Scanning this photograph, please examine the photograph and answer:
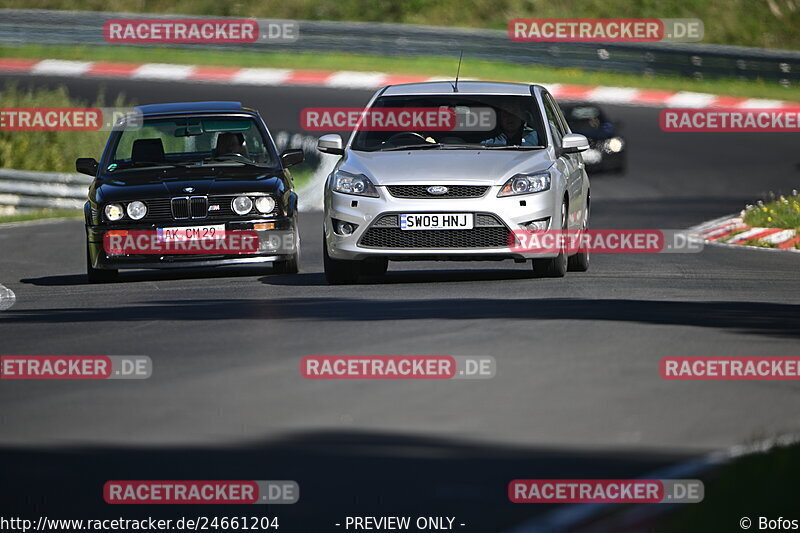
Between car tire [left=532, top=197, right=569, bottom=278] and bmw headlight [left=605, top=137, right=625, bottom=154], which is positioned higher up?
car tire [left=532, top=197, right=569, bottom=278]

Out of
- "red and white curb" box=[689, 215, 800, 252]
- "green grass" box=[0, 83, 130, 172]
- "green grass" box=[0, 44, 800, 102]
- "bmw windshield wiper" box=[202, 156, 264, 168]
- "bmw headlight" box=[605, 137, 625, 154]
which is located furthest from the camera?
"green grass" box=[0, 44, 800, 102]

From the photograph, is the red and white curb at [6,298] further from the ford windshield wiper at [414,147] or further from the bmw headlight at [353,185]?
the ford windshield wiper at [414,147]

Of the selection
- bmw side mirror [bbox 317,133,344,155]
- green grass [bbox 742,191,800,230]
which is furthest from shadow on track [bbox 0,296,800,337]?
green grass [bbox 742,191,800,230]

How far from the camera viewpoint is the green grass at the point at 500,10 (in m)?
44.8

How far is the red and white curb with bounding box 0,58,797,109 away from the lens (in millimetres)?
36031

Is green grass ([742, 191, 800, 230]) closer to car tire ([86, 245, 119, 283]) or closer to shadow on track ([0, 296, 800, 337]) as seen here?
shadow on track ([0, 296, 800, 337])

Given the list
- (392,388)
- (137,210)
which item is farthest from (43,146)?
(392,388)

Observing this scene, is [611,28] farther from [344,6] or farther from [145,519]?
[145,519]

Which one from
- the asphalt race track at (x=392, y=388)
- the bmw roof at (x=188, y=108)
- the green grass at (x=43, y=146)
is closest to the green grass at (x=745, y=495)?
the asphalt race track at (x=392, y=388)

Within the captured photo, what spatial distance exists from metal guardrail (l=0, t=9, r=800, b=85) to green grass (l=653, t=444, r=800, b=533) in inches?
1263

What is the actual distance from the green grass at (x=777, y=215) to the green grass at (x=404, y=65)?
1738 centimetres

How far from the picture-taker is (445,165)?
13688 millimetres

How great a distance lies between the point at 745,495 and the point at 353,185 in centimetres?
829

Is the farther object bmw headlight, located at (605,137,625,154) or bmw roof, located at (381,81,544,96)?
bmw headlight, located at (605,137,625,154)
